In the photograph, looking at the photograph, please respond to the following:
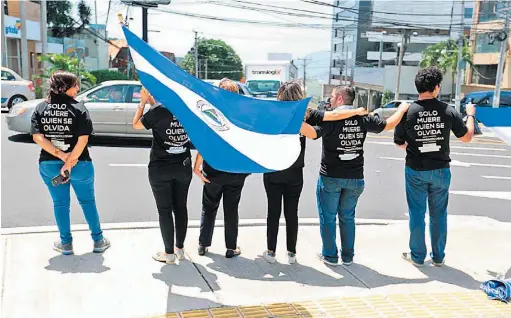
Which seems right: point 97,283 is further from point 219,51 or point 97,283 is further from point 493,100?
point 219,51

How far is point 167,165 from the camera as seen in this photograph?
4.34m

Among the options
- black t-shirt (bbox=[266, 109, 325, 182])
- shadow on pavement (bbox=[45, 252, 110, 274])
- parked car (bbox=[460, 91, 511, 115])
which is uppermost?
black t-shirt (bbox=[266, 109, 325, 182])

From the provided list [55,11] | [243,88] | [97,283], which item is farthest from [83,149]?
[55,11]

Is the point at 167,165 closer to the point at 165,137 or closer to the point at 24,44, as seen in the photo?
the point at 165,137

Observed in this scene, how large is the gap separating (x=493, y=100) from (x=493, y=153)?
56.1 feet

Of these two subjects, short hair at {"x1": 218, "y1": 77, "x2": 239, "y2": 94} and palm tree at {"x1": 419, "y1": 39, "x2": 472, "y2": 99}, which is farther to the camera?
palm tree at {"x1": 419, "y1": 39, "x2": 472, "y2": 99}

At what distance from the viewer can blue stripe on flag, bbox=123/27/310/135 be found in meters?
3.79

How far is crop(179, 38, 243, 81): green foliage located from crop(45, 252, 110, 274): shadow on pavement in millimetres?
73188

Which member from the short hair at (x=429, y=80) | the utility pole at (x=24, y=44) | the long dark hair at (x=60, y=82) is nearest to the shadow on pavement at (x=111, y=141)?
the long dark hair at (x=60, y=82)

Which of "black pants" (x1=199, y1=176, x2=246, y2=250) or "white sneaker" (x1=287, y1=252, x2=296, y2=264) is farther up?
"black pants" (x1=199, y1=176, x2=246, y2=250)

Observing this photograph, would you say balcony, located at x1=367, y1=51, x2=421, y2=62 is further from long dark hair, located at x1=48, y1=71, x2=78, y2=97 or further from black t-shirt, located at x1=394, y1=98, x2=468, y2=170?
long dark hair, located at x1=48, y1=71, x2=78, y2=97

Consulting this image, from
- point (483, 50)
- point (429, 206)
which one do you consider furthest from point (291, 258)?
point (483, 50)

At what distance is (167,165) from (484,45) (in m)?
45.3

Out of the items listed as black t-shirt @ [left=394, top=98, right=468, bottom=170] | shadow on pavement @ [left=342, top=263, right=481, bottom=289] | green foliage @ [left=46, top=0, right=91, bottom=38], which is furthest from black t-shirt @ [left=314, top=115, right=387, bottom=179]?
green foliage @ [left=46, top=0, right=91, bottom=38]
